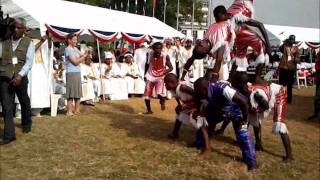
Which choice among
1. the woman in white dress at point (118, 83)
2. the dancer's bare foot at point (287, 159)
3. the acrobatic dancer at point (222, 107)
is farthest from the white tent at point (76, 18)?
the dancer's bare foot at point (287, 159)

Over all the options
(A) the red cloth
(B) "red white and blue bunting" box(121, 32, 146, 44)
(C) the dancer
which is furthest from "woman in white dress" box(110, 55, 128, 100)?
(A) the red cloth

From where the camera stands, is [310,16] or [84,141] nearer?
[84,141]

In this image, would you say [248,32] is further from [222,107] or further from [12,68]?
[12,68]

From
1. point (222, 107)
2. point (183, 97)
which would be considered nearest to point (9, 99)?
point (183, 97)

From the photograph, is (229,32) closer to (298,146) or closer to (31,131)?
(298,146)

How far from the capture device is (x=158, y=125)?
30.1ft

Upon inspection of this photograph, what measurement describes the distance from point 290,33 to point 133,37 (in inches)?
459

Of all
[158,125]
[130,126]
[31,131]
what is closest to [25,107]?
[31,131]

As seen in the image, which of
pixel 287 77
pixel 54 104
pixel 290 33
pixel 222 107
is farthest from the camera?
pixel 290 33

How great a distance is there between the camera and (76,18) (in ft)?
46.3

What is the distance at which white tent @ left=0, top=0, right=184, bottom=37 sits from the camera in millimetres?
11203

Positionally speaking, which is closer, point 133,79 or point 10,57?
point 10,57

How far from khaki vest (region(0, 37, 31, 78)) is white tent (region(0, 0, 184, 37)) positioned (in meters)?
3.80

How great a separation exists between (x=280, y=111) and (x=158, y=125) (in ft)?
9.83
